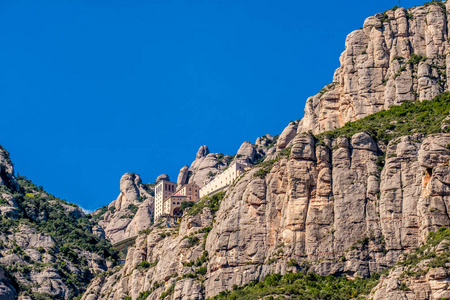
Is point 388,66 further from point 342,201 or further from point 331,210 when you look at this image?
point 331,210

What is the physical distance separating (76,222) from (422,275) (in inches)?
4682

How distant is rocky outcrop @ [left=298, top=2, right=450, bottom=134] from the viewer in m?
132

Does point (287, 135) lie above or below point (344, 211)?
above

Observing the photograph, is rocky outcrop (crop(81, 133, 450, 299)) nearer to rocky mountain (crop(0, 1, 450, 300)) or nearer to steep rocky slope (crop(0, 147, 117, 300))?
rocky mountain (crop(0, 1, 450, 300))

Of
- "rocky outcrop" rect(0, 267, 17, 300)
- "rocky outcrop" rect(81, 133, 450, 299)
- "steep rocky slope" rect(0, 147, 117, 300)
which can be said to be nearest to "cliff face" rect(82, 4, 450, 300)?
"rocky outcrop" rect(81, 133, 450, 299)

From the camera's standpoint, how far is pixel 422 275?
88.9 meters

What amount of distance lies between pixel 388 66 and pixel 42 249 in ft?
236

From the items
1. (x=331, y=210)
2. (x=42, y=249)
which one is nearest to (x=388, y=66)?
(x=331, y=210)

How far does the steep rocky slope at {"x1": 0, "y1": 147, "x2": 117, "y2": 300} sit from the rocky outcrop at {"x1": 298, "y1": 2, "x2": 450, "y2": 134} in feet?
170

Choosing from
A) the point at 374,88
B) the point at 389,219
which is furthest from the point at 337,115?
the point at 389,219

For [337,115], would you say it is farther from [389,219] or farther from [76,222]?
[76,222]

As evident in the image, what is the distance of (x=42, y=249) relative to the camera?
164 meters

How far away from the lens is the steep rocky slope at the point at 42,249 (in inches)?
5960

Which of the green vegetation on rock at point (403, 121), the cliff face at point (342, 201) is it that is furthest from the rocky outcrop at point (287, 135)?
the green vegetation on rock at point (403, 121)
